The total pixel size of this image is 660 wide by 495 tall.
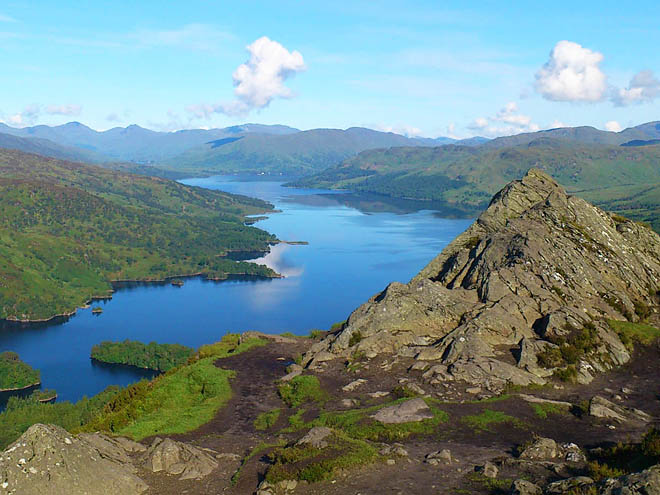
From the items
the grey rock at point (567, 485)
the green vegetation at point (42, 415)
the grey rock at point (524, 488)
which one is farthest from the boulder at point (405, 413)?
the green vegetation at point (42, 415)

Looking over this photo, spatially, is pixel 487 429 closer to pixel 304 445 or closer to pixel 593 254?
pixel 304 445

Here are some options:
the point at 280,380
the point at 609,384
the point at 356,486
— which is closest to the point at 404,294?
the point at 280,380

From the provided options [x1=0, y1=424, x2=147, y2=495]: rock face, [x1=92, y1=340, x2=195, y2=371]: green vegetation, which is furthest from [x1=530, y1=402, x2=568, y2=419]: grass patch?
[x1=92, y1=340, x2=195, y2=371]: green vegetation

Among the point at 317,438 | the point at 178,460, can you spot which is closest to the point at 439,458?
the point at 317,438

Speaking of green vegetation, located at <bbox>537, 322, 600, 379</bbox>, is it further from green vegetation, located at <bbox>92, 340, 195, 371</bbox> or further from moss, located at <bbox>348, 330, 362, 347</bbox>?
green vegetation, located at <bbox>92, 340, 195, 371</bbox>

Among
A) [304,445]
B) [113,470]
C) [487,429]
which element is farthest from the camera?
[487,429]

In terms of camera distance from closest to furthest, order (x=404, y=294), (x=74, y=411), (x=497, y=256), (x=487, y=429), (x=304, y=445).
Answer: (x=304, y=445) → (x=487, y=429) → (x=404, y=294) → (x=497, y=256) → (x=74, y=411)
